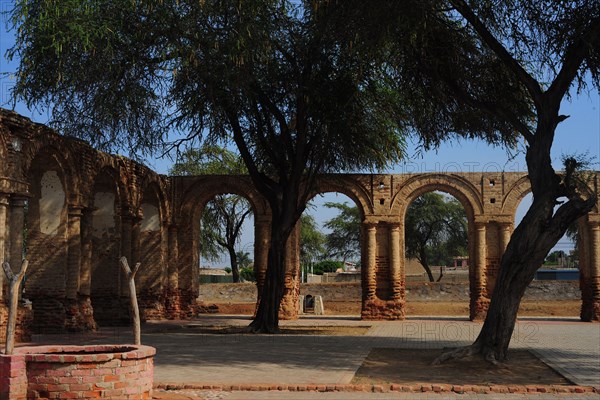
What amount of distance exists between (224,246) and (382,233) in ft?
52.9

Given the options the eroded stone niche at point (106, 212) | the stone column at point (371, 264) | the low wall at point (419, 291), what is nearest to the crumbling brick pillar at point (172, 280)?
the eroded stone niche at point (106, 212)

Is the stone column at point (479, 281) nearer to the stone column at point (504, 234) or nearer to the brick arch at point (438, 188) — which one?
the stone column at point (504, 234)

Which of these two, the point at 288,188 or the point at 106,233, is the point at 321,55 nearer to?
the point at 288,188

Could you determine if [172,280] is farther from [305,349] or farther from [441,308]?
[441,308]

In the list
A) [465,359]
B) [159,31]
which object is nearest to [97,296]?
[159,31]

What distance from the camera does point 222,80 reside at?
16594 mm

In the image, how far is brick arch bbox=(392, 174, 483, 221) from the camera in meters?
25.2

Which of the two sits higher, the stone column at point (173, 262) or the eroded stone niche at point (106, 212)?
the eroded stone niche at point (106, 212)

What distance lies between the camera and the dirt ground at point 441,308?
3005cm

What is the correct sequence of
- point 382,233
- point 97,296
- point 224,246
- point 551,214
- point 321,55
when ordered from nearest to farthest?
point 551,214 → point 321,55 → point 97,296 → point 382,233 → point 224,246

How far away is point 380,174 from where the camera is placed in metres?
25.4

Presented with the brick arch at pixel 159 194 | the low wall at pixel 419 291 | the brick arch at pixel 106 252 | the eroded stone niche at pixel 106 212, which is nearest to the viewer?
the brick arch at pixel 106 252

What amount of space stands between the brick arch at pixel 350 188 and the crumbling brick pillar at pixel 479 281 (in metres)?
3.69

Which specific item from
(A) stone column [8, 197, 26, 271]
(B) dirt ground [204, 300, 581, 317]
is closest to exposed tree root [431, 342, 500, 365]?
(A) stone column [8, 197, 26, 271]
